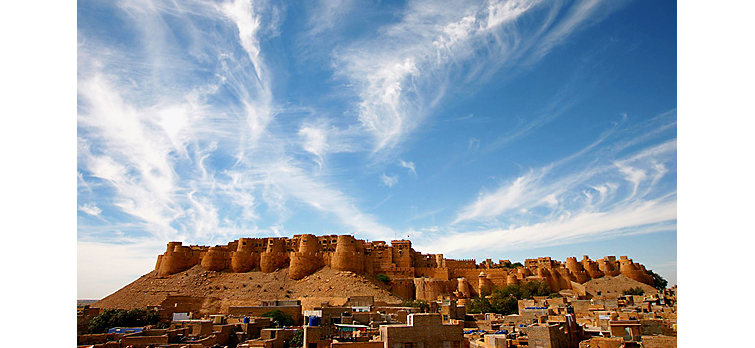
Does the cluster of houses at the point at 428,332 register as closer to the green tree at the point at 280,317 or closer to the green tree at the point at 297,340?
the green tree at the point at 297,340

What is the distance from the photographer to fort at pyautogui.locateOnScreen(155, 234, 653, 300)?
97.9ft

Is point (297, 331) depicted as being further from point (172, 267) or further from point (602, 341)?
point (172, 267)

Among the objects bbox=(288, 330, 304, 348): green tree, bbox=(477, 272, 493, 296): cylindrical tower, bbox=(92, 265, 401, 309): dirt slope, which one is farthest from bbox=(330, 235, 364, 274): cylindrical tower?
bbox=(288, 330, 304, 348): green tree

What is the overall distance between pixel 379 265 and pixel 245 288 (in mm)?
8814

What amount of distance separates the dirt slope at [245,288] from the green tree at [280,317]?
8.60 metres

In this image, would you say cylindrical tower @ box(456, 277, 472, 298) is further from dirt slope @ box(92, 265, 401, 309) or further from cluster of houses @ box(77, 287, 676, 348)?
cluster of houses @ box(77, 287, 676, 348)

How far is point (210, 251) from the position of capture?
31047mm

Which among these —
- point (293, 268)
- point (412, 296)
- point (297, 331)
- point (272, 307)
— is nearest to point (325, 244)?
point (293, 268)

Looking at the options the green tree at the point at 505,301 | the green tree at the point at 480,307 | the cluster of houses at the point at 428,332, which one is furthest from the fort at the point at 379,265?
the cluster of houses at the point at 428,332

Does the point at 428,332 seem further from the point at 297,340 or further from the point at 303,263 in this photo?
the point at 303,263

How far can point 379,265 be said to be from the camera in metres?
32.6

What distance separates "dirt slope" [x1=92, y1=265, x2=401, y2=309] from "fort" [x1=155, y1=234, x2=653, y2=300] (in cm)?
67

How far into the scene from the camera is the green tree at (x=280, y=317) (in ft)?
52.2

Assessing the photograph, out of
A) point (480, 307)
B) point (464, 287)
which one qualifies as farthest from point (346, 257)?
point (480, 307)
